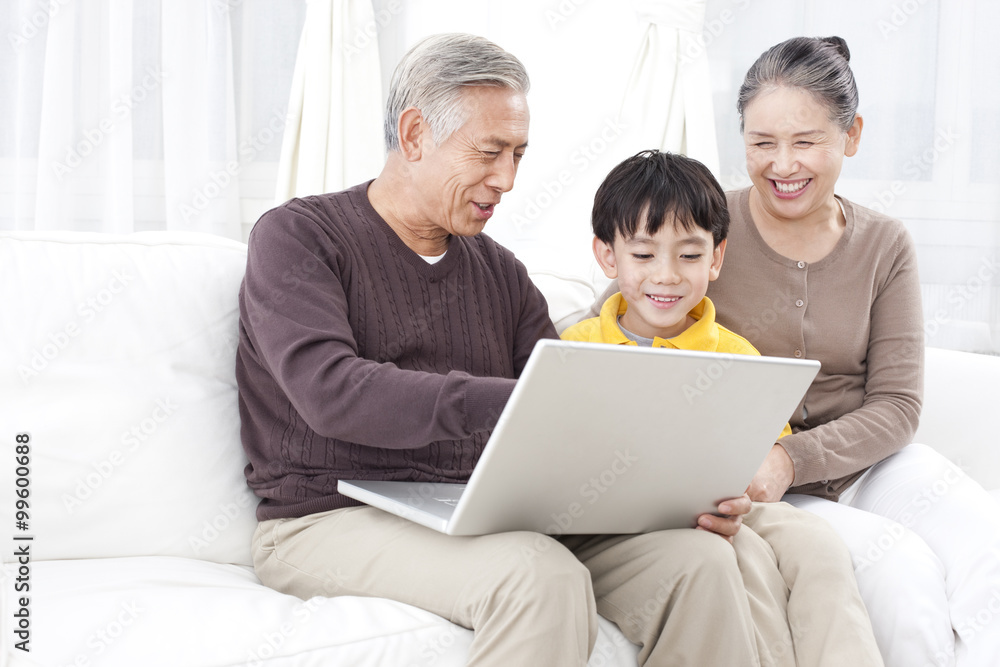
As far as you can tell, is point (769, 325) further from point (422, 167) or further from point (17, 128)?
point (17, 128)

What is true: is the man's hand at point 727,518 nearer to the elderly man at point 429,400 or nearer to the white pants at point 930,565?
the elderly man at point 429,400

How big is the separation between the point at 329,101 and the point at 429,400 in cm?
145

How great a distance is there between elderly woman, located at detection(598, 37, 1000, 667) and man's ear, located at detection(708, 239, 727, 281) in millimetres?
91

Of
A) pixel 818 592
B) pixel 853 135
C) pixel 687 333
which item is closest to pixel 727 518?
pixel 818 592

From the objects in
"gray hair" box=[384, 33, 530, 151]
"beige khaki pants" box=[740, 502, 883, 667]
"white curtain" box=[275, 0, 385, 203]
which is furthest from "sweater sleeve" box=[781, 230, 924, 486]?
"white curtain" box=[275, 0, 385, 203]

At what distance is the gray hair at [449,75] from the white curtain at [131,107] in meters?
1.11

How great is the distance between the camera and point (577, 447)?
3.16 ft

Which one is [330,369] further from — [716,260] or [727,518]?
[716,260]

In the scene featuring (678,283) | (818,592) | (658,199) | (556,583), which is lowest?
(818,592)

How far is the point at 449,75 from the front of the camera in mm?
1314

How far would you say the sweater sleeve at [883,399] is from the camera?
4.77ft

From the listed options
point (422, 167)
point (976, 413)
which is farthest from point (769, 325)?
point (422, 167)

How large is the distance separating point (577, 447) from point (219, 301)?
29.2 inches

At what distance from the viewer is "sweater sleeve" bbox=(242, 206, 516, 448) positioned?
3.54 ft
